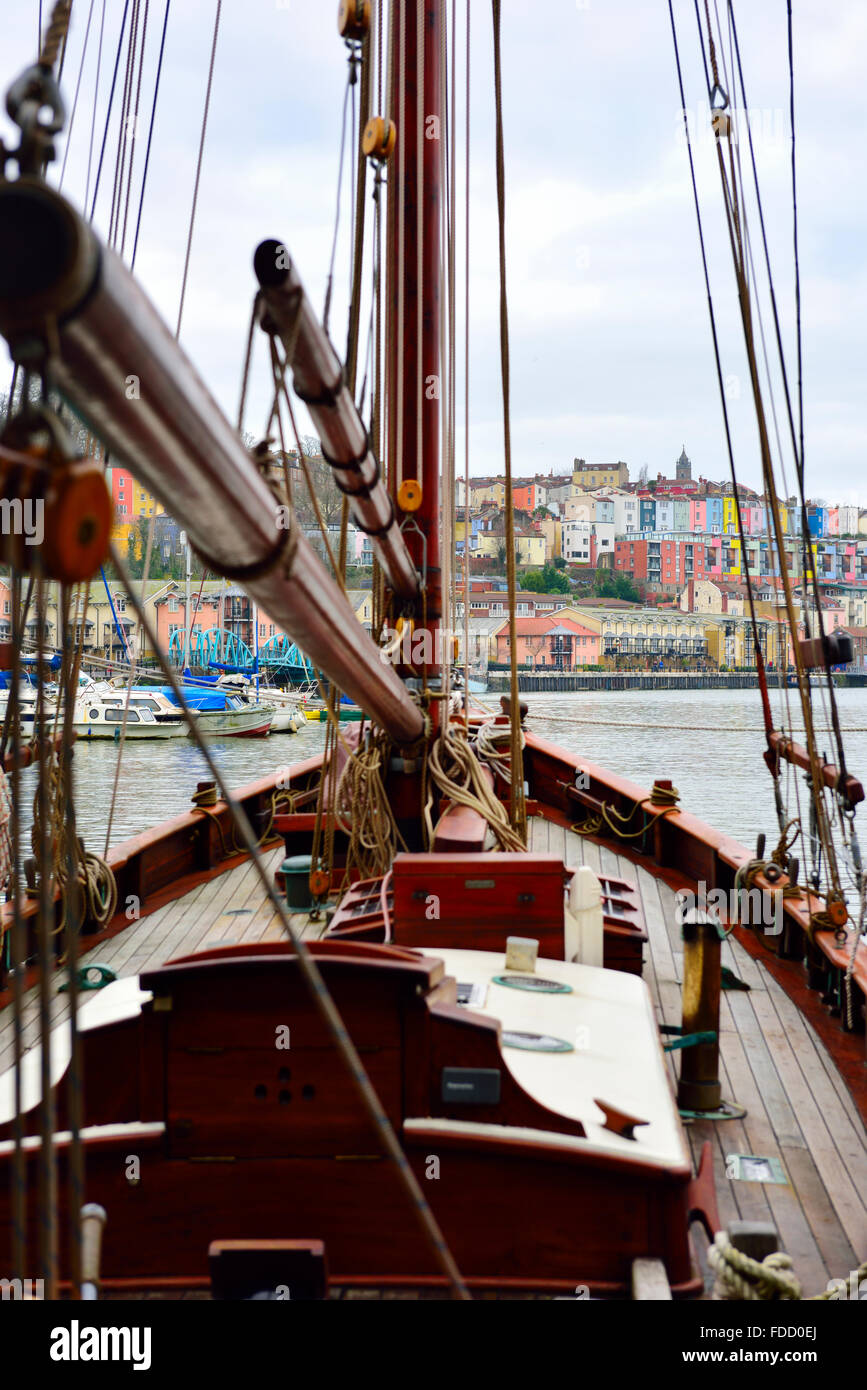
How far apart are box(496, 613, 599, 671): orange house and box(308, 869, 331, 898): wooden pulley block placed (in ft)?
175

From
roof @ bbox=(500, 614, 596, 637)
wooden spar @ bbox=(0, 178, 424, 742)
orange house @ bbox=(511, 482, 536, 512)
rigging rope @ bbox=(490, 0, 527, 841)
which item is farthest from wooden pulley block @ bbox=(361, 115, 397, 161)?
orange house @ bbox=(511, 482, 536, 512)

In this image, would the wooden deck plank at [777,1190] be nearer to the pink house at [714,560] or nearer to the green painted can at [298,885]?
the green painted can at [298,885]

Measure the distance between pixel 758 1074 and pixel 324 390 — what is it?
206cm

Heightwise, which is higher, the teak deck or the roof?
the roof

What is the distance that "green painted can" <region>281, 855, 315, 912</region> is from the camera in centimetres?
431

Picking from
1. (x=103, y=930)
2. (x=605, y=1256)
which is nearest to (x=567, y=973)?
(x=605, y=1256)

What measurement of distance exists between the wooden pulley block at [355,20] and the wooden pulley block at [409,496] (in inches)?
59.5

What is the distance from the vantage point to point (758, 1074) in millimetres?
2781

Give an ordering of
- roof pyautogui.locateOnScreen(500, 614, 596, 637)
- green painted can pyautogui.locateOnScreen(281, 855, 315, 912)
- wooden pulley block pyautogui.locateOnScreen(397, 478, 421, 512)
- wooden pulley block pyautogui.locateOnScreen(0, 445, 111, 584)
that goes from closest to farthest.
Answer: wooden pulley block pyautogui.locateOnScreen(0, 445, 111, 584) → wooden pulley block pyautogui.locateOnScreen(397, 478, 421, 512) → green painted can pyautogui.locateOnScreen(281, 855, 315, 912) → roof pyautogui.locateOnScreen(500, 614, 596, 637)

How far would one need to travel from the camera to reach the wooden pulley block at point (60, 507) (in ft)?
2.35

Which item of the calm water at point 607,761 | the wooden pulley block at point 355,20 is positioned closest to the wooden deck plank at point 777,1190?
the wooden pulley block at point 355,20

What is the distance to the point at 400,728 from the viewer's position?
3.66 m

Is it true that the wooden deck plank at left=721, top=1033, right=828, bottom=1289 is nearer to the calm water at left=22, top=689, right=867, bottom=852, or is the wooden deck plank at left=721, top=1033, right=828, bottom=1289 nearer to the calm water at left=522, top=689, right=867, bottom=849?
the calm water at left=522, top=689, right=867, bottom=849

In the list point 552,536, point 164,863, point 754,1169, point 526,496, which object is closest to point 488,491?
point 526,496
